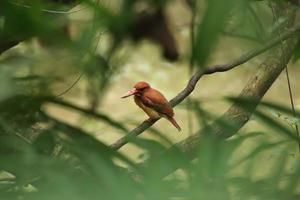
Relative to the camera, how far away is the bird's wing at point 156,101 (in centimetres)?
142

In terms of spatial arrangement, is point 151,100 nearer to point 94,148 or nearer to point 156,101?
point 156,101

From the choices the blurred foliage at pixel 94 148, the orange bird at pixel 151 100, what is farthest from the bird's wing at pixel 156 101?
the blurred foliage at pixel 94 148

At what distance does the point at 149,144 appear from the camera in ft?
1.70

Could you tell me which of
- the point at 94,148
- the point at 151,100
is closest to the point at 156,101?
the point at 151,100

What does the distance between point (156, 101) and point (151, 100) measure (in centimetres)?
1

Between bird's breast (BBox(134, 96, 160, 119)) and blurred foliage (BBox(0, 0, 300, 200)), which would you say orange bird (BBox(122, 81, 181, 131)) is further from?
blurred foliage (BBox(0, 0, 300, 200))

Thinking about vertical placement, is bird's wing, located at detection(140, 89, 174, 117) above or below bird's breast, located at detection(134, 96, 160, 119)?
below

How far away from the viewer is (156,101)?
1.43m

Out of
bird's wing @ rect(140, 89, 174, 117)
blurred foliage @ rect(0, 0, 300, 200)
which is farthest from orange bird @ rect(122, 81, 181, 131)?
blurred foliage @ rect(0, 0, 300, 200)

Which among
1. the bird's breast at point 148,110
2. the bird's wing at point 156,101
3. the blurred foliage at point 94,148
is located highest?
the bird's breast at point 148,110

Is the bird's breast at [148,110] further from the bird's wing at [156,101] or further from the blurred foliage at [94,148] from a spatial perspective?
the blurred foliage at [94,148]

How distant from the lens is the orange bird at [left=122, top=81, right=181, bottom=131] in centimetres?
143

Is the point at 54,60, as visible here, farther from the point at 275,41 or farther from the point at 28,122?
the point at 275,41

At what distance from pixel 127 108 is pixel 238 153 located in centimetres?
386
